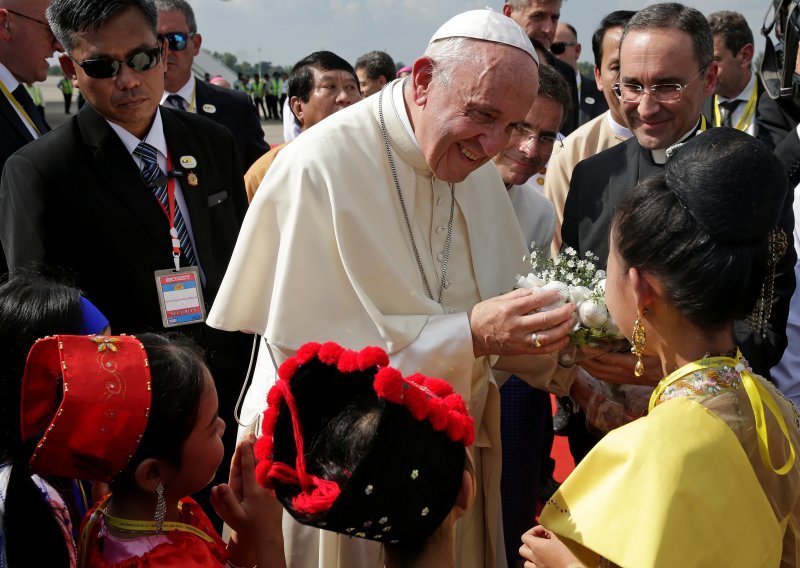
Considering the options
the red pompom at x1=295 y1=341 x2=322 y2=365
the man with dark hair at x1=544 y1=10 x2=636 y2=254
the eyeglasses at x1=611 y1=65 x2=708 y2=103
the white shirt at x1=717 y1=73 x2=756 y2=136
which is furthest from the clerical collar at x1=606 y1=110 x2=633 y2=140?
the red pompom at x1=295 y1=341 x2=322 y2=365

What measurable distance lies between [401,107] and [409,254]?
1.96 feet

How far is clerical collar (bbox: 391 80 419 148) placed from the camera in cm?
317

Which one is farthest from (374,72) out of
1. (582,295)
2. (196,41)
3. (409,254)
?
(582,295)

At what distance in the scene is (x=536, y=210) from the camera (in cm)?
399

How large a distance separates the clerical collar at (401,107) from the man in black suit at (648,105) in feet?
3.30

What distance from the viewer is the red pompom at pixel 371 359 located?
190 cm

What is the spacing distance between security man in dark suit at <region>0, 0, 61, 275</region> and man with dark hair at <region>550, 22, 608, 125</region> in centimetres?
509

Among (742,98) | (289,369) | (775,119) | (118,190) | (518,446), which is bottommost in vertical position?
(518,446)

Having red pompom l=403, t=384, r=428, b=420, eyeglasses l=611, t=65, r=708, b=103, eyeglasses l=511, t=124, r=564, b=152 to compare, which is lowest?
red pompom l=403, t=384, r=428, b=420

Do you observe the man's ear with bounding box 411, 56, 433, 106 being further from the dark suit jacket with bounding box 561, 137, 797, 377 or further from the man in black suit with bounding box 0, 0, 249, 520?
the man in black suit with bounding box 0, 0, 249, 520

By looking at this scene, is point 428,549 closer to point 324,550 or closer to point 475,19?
point 324,550

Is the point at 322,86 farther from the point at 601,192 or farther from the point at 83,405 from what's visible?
the point at 83,405

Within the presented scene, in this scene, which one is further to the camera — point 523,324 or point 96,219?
point 96,219

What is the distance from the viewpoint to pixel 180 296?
138 inches
